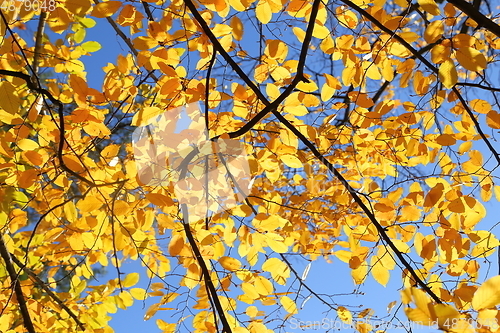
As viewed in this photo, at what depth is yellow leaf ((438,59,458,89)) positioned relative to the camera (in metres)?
1.47

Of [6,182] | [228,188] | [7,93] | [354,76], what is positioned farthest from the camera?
[228,188]

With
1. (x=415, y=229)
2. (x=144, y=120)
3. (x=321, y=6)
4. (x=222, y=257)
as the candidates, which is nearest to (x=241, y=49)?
(x=321, y=6)

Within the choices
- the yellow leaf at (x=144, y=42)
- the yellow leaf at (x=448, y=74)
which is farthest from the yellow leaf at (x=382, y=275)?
the yellow leaf at (x=144, y=42)

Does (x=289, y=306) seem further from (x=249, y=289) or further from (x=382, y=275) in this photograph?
(x=382, y=275)

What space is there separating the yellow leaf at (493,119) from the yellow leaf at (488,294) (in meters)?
1.08

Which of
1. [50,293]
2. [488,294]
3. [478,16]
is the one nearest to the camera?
[488,294]

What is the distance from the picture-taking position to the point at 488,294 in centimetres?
106

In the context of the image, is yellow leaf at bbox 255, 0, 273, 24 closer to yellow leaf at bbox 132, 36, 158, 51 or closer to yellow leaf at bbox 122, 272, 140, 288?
yellow leaf at bbox 132, 36, 158, 51

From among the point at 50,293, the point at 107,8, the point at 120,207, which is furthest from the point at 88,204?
the point at 50,293

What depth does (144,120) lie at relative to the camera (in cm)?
193

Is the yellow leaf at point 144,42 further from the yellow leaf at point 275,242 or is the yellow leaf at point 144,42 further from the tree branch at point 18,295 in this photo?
the tree branch at point 18,295

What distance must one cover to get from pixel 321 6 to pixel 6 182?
192cm

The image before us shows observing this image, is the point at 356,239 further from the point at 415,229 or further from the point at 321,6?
the point at 321,6

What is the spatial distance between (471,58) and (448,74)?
9cm
